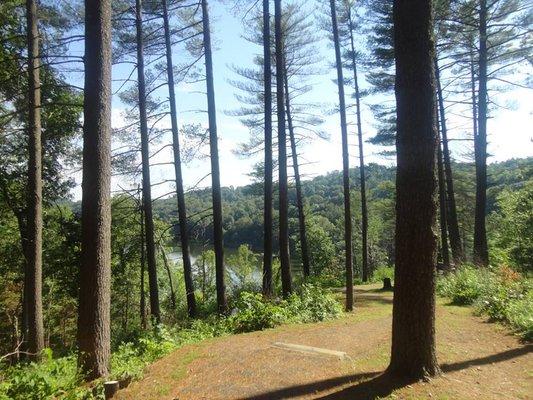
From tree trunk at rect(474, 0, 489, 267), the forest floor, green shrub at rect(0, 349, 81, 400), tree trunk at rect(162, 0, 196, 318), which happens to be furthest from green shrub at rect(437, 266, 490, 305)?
green shrub at rect(0, 349, 81, 400)

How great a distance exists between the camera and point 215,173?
11195mm

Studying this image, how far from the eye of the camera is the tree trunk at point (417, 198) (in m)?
4.41

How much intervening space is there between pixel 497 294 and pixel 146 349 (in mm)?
8304

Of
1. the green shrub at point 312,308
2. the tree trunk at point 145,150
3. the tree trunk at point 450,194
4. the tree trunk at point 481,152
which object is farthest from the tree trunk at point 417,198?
the tree trunk at point 450,194

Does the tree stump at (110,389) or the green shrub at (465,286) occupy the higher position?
the tree stump at (110,389)

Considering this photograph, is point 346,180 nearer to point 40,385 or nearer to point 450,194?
point 450,194

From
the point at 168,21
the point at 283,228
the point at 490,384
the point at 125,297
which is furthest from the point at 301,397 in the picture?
the point at 125,297

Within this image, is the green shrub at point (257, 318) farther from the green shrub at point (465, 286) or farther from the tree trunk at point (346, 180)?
the green shrub at point (465, 286)

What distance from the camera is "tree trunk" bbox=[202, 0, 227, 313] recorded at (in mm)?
10719

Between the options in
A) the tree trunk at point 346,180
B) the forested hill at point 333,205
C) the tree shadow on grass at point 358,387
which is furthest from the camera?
the forested hill at point 333,205

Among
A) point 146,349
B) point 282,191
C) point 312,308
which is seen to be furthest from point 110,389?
point 282,191

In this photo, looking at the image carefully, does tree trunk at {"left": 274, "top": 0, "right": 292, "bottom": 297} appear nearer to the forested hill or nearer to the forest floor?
the forested hill

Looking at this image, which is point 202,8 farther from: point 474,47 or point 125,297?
point 125,297

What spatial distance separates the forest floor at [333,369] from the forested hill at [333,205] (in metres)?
5.17
